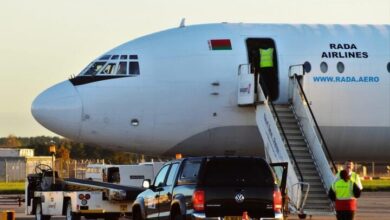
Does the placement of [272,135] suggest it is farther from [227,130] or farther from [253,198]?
[253,198]

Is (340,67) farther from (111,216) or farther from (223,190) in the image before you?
(223,190)

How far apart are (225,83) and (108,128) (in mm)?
3520

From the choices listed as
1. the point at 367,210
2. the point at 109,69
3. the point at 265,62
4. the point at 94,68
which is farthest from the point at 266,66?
the point at 367,210

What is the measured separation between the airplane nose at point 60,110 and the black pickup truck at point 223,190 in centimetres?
902

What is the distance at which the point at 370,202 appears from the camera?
4506 cm

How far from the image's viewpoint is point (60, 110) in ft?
107

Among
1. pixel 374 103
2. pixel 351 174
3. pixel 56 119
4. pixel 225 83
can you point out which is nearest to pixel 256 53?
pixel 225 83

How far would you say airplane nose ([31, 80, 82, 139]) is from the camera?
3256 cm

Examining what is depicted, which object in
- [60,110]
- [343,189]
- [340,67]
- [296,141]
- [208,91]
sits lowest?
[343,189]

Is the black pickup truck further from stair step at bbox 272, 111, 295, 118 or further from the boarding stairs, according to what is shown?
stair step at bbox 272, 111, 295, 118

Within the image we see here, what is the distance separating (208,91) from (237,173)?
10.2 meters

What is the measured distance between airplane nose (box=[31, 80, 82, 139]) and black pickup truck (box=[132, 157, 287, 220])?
9020 millimetres

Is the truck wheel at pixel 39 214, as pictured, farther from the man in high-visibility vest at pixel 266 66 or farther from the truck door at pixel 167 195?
the truck door at pixel 167 195

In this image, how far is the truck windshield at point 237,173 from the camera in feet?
75.2
